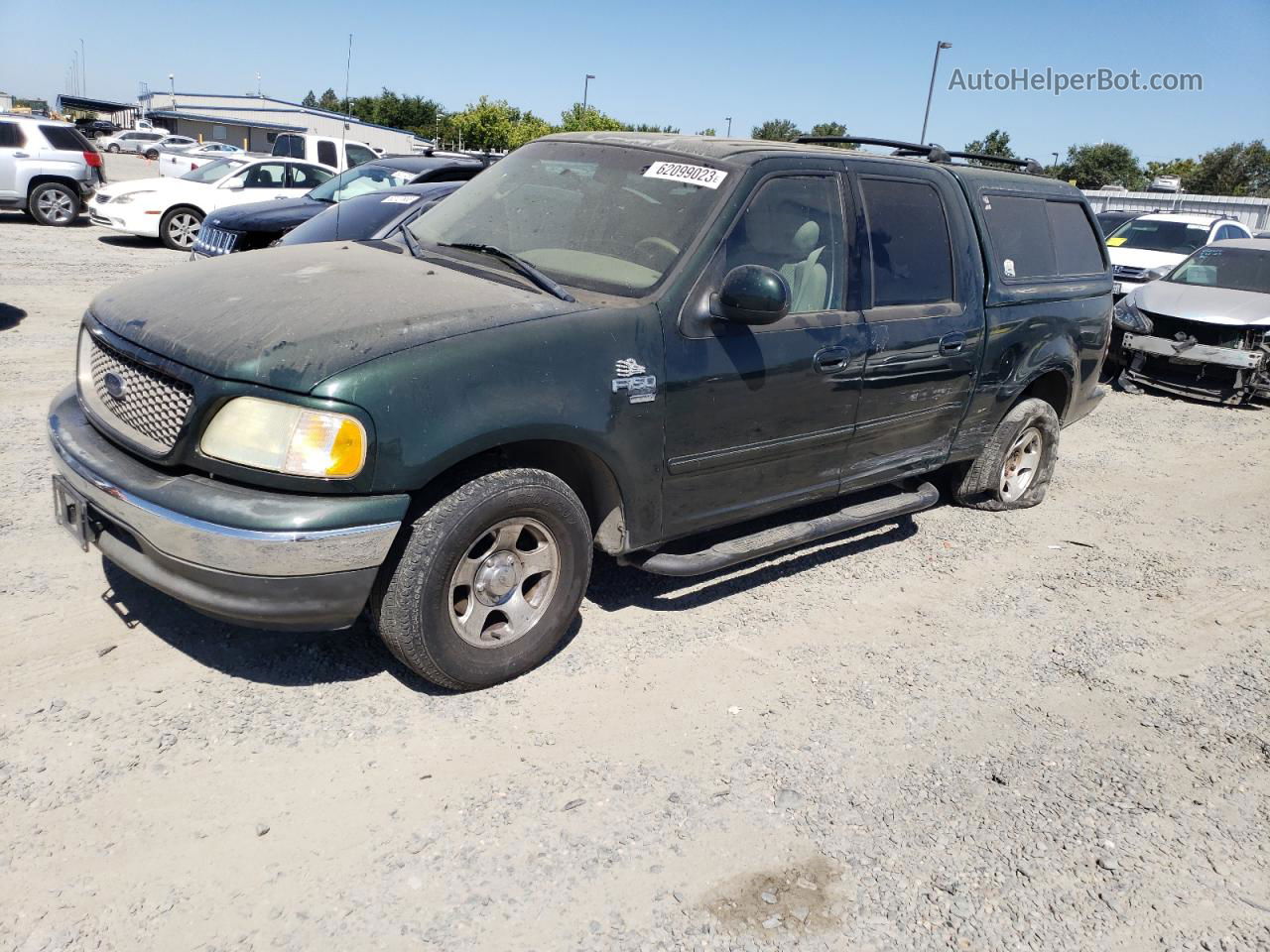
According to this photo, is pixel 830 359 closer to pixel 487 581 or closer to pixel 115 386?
pixel 487 581

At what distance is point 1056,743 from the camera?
3607mm

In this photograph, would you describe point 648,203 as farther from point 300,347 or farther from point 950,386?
point 950,386

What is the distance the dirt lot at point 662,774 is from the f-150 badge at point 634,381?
106cm

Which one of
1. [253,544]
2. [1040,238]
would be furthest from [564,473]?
[1040,238]

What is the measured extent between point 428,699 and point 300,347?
1.29 metres

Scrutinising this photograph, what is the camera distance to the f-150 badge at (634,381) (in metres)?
3.49

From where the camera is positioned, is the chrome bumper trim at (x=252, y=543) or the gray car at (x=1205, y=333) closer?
the chrome bumper trim at (x=252, y=543)

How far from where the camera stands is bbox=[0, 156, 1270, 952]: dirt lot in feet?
8.44

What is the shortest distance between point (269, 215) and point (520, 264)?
806 cm

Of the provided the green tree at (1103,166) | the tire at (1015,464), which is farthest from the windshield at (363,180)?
the green tree at (1103,166)

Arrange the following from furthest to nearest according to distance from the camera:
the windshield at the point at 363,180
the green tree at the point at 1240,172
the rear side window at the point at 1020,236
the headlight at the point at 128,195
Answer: the green tree at the point at 1240,172, the headlight at the point at 128,195, the windshield at the point at 363,180, the rear side window at the point at 1020,236

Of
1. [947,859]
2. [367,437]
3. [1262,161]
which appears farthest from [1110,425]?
[1262,161]

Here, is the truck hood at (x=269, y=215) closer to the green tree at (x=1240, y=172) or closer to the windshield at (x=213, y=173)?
the windshield at (x=213, y=173)

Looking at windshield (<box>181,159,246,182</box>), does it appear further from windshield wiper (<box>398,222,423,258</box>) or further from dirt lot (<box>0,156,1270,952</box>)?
windshield wiper (<box>398,222,423,258</box>)
